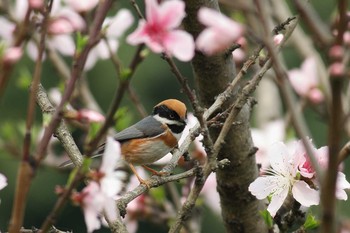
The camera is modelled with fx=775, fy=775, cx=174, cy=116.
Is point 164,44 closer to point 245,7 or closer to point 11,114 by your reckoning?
point 245,7

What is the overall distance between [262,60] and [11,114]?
514 inches

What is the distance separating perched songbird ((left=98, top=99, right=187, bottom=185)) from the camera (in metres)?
3.27

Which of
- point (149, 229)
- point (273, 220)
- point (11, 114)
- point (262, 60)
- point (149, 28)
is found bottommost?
point (273, 220)

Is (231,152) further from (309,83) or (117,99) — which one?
(117,99)

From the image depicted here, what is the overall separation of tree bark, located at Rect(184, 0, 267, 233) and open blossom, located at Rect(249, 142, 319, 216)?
297 mm

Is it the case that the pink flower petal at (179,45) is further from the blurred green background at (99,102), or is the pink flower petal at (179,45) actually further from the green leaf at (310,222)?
the blurred green background at (99,102)

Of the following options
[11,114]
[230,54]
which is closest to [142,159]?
[230,54]

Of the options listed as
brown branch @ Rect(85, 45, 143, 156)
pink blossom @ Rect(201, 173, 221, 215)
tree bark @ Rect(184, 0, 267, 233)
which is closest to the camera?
brown branch @ Rect(85, 45, 143, 156)

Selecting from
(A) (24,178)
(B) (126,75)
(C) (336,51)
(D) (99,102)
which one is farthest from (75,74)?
(D) (99,102)

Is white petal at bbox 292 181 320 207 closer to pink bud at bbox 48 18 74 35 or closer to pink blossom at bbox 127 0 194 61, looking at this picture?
pink blossom at bbox 127 0 194 61

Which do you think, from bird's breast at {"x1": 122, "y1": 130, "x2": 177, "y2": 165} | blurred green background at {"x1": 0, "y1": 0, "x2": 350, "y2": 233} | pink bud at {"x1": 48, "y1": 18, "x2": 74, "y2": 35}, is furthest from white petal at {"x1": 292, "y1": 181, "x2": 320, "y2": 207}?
blurred green background at {"x1": 0, "y1": 0, "x2": 350, "y2": 233}

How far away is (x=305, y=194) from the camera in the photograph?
6.47 ft

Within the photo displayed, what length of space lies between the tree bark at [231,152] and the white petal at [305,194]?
1.32 ft

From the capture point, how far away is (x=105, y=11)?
3.99ft
